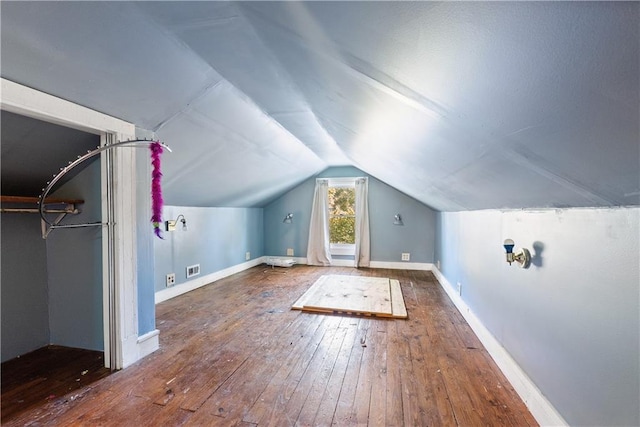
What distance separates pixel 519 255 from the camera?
5.30 ft

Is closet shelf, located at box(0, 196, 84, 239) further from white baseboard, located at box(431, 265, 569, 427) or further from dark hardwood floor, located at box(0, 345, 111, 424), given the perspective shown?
white baseboard, located at box(431, 265, 569, 427)

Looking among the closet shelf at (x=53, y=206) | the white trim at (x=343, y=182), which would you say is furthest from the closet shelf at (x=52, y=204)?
the white trim at (x=343, y=182)

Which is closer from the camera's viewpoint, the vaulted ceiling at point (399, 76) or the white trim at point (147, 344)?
the vaulted ceiling at point (399, 76)

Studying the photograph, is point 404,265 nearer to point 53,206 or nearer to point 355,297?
point 355,297

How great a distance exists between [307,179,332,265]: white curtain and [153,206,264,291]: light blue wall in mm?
1043

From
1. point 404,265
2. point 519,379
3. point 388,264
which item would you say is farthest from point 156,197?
point 404,265

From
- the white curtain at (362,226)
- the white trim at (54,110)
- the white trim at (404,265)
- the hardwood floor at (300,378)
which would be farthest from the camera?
the white curtain at (362,226)

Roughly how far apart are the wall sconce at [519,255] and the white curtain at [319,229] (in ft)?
12.8

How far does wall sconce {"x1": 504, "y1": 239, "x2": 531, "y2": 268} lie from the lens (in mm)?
1574

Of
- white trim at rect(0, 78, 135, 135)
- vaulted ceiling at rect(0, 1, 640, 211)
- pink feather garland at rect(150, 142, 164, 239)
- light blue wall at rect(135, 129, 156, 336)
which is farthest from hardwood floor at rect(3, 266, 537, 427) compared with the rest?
white trim at rect(0, 78, 135, 135)

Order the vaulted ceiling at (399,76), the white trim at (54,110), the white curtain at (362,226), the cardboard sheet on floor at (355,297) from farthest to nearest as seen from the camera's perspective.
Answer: the white curtain at (362,226)
the cardboard sheet on floor at (355,297)
the white trim at (54,110)
the vaulted ceiling at (399,76)

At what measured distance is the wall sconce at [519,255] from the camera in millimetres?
1574

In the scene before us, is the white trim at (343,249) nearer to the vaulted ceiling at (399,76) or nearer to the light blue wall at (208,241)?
the light blue wall at (208,241)

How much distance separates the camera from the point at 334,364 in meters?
1.97
